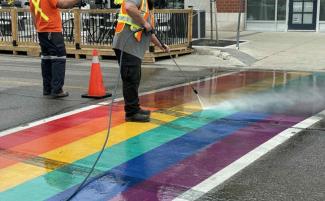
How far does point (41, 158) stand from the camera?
217 inches

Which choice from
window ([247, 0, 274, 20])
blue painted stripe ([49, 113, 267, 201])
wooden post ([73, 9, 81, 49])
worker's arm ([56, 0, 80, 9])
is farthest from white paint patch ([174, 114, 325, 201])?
window ([247, 0, 274, 20])

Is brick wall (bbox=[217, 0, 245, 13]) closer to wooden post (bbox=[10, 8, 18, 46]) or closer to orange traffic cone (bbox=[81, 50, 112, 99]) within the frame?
wooden post (bbox=[10, 8, 18, 46])

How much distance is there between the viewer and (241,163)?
207 inches

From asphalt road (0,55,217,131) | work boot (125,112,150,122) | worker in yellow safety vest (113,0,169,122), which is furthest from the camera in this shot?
asphalt road (0,55,217,131)

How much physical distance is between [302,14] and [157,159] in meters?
16.0

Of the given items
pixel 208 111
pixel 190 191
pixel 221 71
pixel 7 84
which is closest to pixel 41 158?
pixel 190 191

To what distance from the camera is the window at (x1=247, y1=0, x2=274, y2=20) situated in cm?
2045

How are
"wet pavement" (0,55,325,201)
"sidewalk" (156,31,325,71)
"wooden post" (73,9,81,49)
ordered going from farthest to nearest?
"wooden post" (73,9,81,49) → "sidewalk" (156,31,325,71) → "wet pavement" (0,55,325,201)

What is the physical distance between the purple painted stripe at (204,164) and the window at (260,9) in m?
14.2

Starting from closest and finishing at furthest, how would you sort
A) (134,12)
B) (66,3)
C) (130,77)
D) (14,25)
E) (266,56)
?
(134,12) < (130,77) < (66,3) < (266,56) < (14,25)

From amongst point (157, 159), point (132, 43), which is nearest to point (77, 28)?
point (132, 43)

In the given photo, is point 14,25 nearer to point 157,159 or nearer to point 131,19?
point 131,19

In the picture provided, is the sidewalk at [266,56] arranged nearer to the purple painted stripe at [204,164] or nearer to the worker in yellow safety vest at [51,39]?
the worker in yellow safety vest at [51,39]

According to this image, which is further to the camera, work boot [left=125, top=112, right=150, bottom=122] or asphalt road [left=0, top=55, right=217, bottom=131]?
asphalt road [left=0, top=55, right=217, bottom=131]
